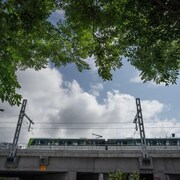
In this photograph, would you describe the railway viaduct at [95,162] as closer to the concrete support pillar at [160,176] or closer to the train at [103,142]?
the concrete support pillar at [160,176]

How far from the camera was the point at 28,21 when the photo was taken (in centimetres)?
647

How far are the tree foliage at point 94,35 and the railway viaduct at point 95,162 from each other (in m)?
15.4

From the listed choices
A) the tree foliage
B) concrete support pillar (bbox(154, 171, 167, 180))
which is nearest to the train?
concrete support pillar (bbox(154, 171, 167, 180))

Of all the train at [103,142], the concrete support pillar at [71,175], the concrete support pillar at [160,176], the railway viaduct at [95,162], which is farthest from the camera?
the train at [103,142]

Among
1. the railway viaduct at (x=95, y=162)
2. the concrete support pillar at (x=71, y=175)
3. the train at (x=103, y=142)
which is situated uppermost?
the train at (x=103, y=142)

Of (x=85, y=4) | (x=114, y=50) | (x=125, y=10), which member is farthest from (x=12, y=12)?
(x=114, y=50)

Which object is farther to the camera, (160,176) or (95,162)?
(95,162)

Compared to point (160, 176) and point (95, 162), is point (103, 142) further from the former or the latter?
point (160, 176)

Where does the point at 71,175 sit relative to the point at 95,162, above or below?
below

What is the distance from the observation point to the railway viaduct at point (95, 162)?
21.4 meters

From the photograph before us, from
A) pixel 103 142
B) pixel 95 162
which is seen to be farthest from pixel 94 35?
pixel 103 142

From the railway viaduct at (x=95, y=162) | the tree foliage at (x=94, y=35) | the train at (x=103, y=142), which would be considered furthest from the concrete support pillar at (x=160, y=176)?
the train at (x=103, y=142)

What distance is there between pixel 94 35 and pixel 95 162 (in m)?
17.6

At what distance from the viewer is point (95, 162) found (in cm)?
2278
